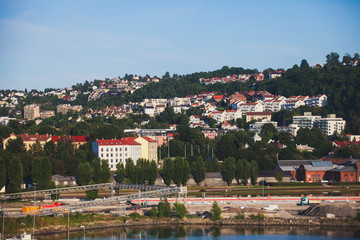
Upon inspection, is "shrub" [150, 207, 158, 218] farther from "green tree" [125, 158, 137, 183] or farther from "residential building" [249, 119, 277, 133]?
"residential building" [249, 119, 277, 133]

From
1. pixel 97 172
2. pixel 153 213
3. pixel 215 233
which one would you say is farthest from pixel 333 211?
pixel 97 172

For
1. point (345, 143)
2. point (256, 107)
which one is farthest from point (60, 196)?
point (256, 107)

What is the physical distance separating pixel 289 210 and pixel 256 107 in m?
105

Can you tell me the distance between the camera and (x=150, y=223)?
173ft

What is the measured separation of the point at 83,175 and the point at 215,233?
1053 inches

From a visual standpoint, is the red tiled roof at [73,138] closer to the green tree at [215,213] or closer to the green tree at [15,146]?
the green tree at [15,146]

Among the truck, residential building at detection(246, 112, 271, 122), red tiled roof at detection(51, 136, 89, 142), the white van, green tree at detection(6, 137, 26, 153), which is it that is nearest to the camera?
the white van

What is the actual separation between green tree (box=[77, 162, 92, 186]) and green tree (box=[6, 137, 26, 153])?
64.2 ft

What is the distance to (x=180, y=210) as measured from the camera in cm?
5356

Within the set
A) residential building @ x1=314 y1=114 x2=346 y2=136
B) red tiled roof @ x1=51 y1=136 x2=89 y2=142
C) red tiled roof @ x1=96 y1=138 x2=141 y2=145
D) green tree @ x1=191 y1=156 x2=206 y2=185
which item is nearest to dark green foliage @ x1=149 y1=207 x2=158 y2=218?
green tree @ x1=191 y1=156 x2=206 y2=185

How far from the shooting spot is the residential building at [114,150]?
297ft

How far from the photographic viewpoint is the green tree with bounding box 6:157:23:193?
65125 millimetres

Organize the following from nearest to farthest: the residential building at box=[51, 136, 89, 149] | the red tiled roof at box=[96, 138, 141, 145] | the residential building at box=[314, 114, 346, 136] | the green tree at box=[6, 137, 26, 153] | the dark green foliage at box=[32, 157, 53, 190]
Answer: the dark green foliage at box=[32, 157, 53, 190], the green tree at box=[6, 137, 26, 153], the red tiled roof at box=[96, 138, 141, 145], the residential building at box=[51, 136, 89, 149], the residential building at box=[314, 114, 346, 136]

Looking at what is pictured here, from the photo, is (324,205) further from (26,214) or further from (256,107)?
(256,107)
